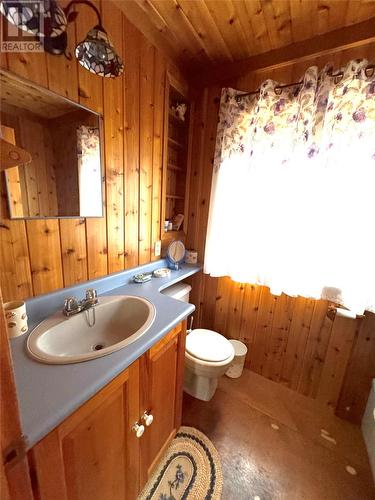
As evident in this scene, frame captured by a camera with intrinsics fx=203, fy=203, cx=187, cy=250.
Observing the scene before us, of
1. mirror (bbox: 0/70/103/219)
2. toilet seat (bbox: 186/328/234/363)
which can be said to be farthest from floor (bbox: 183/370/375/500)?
mirror (bbox: 0/70/103/219)

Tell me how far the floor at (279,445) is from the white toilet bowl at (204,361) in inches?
6.6

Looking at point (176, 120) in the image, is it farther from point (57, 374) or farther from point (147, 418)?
point (147, 418)

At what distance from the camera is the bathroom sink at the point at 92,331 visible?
2.30 ft

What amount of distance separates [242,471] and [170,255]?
4.43 feet

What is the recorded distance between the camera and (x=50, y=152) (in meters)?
0.90

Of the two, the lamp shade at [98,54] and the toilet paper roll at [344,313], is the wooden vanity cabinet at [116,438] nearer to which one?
the toilet paper roll at [344,313]

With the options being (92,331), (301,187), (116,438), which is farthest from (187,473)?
(301,187)

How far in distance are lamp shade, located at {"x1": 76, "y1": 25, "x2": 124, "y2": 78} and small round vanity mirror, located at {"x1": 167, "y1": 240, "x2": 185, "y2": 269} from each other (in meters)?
1.11

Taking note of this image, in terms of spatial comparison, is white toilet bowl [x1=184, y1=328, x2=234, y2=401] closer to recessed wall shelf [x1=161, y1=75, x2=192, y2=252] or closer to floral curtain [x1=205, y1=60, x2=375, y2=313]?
floral curtain [x1=205, y1=60, x2=375, y2=313]

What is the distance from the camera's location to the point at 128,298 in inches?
43.7

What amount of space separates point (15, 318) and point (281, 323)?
163cm

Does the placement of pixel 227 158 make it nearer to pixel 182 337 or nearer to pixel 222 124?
pixel 222 124

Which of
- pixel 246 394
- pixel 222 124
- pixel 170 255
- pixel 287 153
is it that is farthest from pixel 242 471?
pixel 222 124

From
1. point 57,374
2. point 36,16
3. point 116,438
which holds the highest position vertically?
point 36,16
